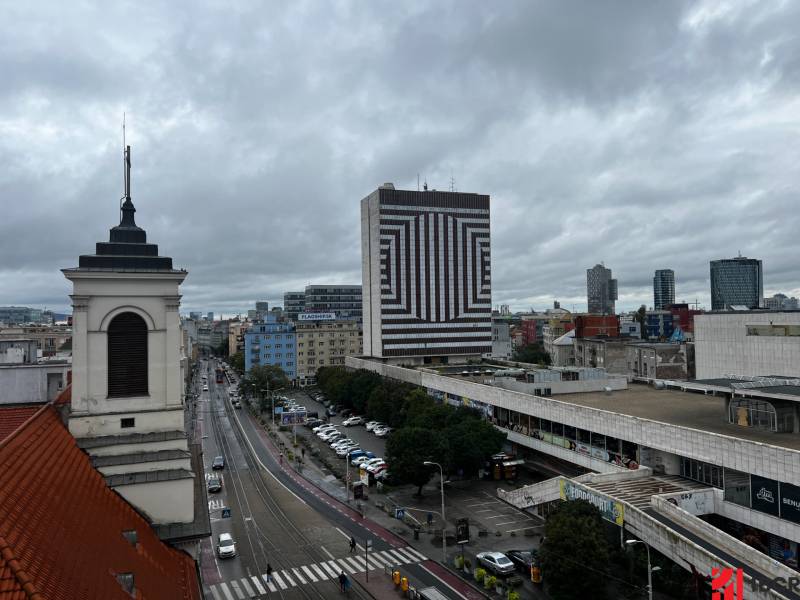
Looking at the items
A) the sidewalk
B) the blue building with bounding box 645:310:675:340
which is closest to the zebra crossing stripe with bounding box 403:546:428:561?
the sidewalk

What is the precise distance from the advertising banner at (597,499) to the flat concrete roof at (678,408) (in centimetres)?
1045

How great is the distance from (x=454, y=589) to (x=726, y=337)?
55.3m

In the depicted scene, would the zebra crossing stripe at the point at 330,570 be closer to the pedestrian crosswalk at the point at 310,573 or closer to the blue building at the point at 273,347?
the pedestrian crosswalk at the point at 310,573

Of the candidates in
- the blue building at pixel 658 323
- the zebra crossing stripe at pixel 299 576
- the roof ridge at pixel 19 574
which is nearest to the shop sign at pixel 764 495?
the zebra crossing stripe at pixel 299 576

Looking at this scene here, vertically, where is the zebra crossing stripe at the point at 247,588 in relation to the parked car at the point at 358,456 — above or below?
below

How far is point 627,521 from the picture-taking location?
37375mm

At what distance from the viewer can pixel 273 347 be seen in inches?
6102

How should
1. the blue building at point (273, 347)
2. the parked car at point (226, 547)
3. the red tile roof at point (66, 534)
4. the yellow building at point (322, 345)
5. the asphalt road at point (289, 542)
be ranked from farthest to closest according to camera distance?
the yellow building at point (322, 345) < the blue building at point (273, 347) < the parked car at point (226, 547) < the asphalt road at point (289, 542) < the red tile roof at point (66, 534)

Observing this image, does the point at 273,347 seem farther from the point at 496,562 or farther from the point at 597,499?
the point at 597,499

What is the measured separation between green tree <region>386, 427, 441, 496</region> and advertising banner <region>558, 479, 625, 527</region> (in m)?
13.5

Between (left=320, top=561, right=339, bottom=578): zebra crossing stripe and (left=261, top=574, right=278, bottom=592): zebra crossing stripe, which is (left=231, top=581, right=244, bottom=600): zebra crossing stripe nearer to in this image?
(left=261, top=574, right=278, bottom=592): zebra crossing stripe

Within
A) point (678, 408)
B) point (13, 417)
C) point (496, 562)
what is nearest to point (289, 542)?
point (496, 562)

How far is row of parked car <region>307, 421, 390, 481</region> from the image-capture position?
6249cm

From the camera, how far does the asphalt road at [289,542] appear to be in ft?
123
